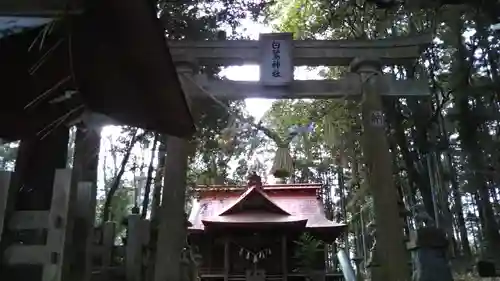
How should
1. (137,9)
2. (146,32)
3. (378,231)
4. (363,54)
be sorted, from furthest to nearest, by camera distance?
1. (363,54)
2. (378,231)
3. (146,32)
4. (137,9)

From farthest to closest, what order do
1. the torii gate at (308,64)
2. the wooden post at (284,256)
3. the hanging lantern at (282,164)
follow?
1. the wooden post at (284,256)
2. the hanging lantern at (282,164)
3. the torii gate at (308,64)

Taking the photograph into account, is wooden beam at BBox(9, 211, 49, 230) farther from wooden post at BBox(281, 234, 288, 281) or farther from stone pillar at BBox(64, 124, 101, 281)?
wooden post at BBox(281, 234, 288, 281)

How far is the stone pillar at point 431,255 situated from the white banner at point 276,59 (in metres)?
2.45

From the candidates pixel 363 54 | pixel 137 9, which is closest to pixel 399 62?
pixel 363 54

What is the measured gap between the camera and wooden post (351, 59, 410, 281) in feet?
15.6

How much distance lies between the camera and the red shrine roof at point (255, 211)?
11.7 metres

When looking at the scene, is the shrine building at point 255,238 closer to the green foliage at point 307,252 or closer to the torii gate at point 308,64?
the green foliage at point 307,252

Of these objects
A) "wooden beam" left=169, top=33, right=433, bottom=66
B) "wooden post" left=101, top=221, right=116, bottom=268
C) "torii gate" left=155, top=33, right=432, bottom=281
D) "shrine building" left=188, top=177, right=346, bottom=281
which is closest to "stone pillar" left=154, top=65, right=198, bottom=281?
"torii gate" left=155, top=33, right=432, bottom=281

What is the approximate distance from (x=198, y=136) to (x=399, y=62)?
325 cm

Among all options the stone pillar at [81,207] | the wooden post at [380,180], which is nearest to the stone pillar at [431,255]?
the wooden post at [380,180]

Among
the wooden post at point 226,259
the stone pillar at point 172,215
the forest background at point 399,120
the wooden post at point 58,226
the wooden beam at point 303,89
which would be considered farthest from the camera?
the wooden post at point 226,259

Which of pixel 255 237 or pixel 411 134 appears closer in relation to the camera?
pixel 411 134

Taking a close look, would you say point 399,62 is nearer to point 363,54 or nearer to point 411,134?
point 363,54

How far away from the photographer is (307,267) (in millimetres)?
11500
